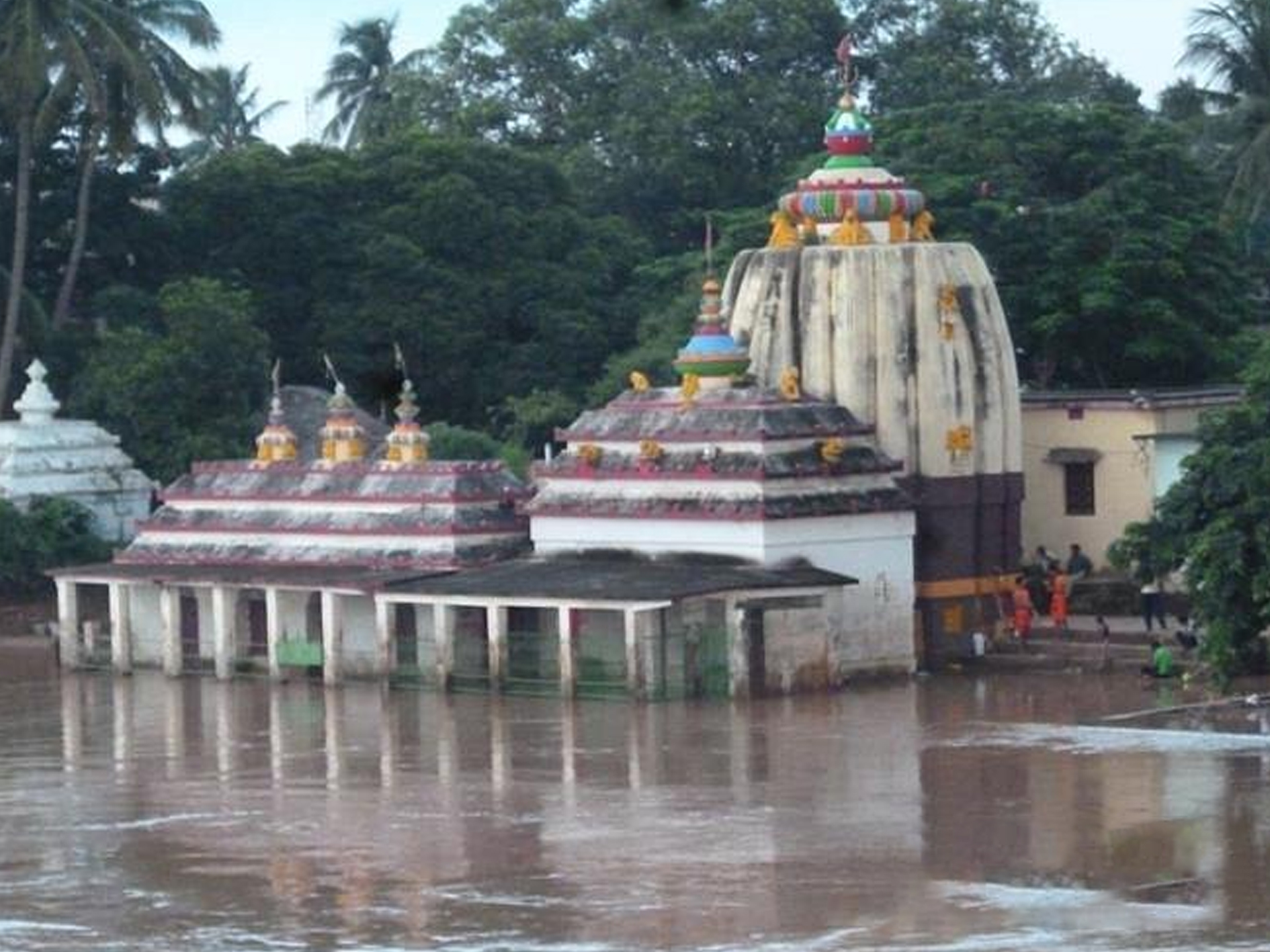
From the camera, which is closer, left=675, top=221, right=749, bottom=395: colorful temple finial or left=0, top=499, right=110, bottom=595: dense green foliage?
left=675, top=221, right=749, bottom=395: colorful temple finial

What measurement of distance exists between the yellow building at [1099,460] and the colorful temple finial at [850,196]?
3.64 m

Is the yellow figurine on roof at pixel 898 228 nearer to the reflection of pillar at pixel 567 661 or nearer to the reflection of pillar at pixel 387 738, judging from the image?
the reflection of pillar at pixel 567 661

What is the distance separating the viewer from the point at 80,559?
200 feet

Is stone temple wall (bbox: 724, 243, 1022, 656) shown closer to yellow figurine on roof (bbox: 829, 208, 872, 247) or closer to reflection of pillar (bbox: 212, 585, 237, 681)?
yellow figurine on roof (bbox: 829, 208, 872, 247)

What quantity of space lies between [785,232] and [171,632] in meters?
9.54

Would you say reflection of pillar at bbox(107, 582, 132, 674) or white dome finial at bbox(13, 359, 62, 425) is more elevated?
white dome finial at bbox(13, 359, 62, 425)

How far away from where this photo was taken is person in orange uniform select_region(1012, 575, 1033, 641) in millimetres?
50469

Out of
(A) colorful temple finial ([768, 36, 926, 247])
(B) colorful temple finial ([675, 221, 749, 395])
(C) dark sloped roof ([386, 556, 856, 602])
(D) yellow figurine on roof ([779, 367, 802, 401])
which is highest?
(A) colorful temple finial ([768, 36, 926, 247])

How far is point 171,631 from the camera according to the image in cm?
5300

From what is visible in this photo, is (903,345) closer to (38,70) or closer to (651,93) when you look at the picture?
(38,70)

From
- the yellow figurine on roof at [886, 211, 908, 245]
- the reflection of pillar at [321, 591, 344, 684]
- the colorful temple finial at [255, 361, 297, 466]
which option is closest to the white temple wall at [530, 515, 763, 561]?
the reflection of pillar at [321, 591, 344, 684]

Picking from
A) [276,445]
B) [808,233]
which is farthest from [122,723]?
[808,233]

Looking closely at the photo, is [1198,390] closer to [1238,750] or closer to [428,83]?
[1238,750]

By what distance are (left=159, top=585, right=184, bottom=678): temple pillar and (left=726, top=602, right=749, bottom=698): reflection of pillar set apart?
363 inches
